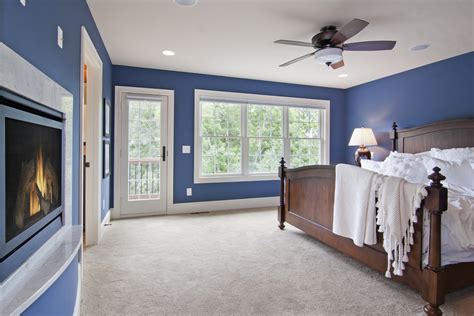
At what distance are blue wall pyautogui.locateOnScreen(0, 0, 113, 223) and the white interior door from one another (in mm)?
1595

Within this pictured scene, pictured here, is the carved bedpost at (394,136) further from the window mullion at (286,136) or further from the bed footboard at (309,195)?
the bed footboard at (309,195)

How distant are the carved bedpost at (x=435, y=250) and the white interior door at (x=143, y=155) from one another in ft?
12.1

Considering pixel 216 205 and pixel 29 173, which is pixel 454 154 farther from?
pixel 29 173

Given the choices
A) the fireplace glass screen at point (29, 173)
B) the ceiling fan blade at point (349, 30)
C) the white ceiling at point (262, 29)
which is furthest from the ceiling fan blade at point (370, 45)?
the fireplace glass screen at point (29, 173)

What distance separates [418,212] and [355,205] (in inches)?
21.0

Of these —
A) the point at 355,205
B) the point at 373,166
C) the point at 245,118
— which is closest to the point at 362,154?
the point at 373,166

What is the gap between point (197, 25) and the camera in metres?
2.93

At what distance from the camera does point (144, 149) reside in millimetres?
4492

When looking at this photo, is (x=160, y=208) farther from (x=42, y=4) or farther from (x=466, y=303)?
(x=466, y=303)

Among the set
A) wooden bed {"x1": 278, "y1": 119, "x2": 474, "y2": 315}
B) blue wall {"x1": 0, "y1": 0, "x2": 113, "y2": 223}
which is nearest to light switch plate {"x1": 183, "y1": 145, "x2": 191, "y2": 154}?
wooden bed {"x1": 278, "y1": 119, "x2": 474, "y2": 315}

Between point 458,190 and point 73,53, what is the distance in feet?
11.9

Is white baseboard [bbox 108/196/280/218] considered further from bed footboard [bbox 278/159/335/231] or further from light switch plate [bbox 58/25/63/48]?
light switch plate [bbox 58/25/63/48]

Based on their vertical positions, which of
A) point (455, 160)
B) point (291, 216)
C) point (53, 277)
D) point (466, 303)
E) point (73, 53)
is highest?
point (73, 53)

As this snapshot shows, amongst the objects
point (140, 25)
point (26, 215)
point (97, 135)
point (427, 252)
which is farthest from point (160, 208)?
point (427, 252)
